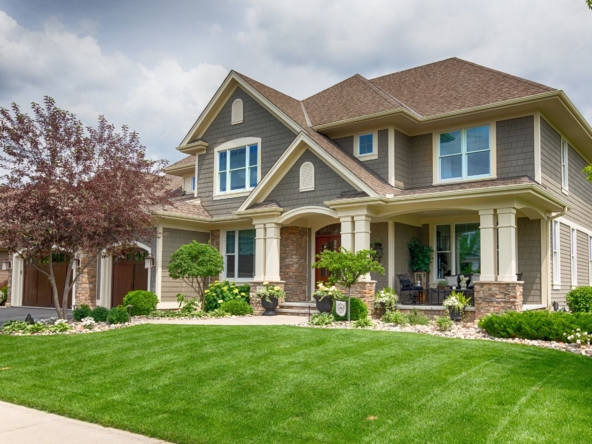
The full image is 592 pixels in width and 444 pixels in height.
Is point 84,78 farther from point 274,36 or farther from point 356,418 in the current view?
point 356,418

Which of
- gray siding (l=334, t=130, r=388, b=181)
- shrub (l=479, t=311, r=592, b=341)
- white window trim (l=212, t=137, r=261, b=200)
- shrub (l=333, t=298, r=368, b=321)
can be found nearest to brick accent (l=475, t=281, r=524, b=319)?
shrub (l=479, t=311, r=592, b=341)

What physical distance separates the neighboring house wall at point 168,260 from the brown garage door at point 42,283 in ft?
19.6

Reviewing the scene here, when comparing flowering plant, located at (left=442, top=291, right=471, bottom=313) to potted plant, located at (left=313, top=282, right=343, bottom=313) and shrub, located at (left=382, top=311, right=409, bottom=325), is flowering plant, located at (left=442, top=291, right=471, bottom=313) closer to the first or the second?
shrub, located at (left=382, top=311, right=409, bottom=325)

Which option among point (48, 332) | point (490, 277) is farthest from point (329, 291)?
point (48, 332)

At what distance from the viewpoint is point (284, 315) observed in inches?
687

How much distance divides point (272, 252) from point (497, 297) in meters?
6.92

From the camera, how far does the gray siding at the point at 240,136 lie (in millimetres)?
19578

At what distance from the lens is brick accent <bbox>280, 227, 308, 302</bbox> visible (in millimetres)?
18812

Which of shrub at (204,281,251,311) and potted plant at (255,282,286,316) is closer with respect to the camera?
potted plant at (255,282,286,316)

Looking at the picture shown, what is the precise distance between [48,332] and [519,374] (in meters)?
10.1

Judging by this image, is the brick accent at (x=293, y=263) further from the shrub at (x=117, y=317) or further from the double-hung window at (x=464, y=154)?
the shrub at (x=117, y=317)

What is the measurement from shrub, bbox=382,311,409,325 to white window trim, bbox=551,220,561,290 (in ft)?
18.6

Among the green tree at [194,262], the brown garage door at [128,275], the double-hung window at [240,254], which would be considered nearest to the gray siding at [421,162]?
the double-hung window at [240,254]

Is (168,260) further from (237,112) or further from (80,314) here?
(237,112)
